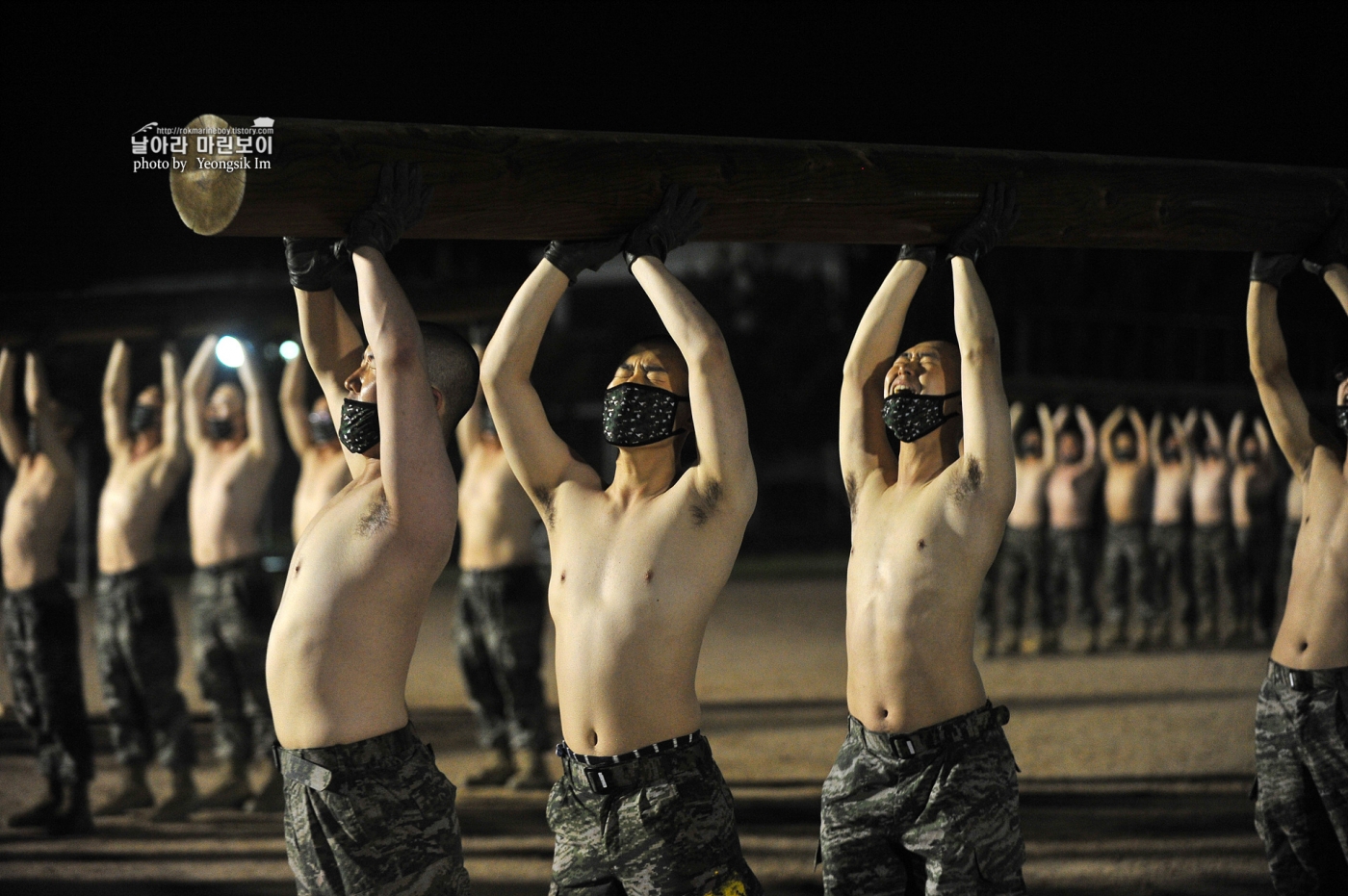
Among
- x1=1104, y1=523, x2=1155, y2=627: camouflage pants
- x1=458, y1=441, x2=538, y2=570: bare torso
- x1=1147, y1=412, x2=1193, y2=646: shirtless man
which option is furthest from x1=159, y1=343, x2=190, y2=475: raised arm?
x1=1147, y1=412, x2=1193, y2=646: shirtless man

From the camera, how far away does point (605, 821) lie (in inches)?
141

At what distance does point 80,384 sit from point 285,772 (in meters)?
16.0

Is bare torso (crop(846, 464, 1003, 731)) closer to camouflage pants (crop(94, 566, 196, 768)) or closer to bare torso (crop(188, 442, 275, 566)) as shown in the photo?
bare torso (crop(188, 442, 275, 566))

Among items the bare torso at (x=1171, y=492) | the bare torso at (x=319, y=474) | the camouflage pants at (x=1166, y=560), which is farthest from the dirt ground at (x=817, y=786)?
the bare torso at (x=319, y=474)

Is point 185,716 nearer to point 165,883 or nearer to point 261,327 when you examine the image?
point 165,883

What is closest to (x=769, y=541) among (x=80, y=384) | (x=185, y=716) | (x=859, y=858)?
(x=80, y=384)

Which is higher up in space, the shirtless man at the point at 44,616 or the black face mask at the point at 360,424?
the black face mask at the point at 360,424

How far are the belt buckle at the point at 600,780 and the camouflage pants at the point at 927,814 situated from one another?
2.66ft

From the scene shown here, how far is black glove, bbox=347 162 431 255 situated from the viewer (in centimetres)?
335

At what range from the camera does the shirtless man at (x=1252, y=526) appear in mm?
14688

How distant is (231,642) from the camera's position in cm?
769

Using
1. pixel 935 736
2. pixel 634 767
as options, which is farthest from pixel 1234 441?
pixel 634 767

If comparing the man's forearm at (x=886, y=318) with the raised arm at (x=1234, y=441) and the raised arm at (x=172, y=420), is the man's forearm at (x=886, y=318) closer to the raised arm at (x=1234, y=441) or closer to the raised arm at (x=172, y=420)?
the raised arm at (x=172, y=420)

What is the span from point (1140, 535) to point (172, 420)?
1061 centimetres
